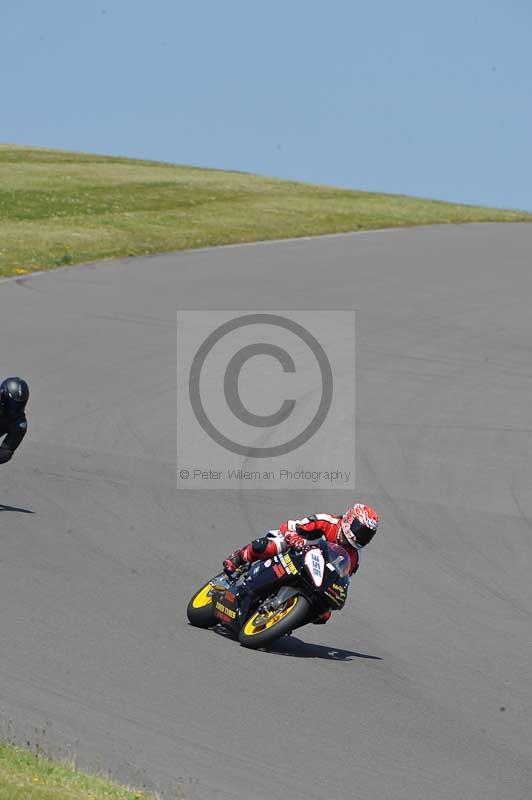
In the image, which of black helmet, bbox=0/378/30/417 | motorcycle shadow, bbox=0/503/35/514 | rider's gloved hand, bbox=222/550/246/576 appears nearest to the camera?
rider's gloved hand, bbox=222/550/246/576

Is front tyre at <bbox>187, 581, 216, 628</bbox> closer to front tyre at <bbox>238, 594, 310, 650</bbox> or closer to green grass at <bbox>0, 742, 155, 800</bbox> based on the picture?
front tyre at <bbox>238, 594, 310, 650</bbox>

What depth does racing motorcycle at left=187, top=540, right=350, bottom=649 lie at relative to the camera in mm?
10211

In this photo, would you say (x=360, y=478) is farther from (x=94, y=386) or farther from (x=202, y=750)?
(x=202, y=750)

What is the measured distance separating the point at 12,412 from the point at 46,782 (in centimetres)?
749

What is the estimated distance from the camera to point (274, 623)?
403 inches

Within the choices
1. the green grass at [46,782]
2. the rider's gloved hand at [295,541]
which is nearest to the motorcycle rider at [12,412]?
the rider's gloved hand at [295,541]

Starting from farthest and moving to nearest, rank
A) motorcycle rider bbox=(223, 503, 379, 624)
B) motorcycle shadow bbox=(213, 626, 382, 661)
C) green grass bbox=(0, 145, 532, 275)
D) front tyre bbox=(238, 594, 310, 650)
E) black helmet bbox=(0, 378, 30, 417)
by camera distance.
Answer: green grass bbox=(0, 145, 532, 275), black helmet bbox=(0, 378, 30, 417), motorcycle rider bbox=(223, 503, 379, 624), motorcycle shadow bbox=(213, 626, 382, 661), front tyre bbox=(238, 594, 310, 650)

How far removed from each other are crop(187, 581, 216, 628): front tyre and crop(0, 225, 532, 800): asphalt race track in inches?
4.1

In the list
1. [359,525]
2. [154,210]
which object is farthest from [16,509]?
[154,210]

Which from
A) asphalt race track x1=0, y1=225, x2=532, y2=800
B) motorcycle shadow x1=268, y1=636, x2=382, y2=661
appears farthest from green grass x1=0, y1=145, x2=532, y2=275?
motorcycle shadow x1=268, y1=636, x2=382, y2=661

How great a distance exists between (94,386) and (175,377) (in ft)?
5.25

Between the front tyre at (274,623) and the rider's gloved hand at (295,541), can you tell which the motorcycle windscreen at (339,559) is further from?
the front tyre at (274,623)

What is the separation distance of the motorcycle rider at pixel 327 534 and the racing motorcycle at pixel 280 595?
8 centimetres

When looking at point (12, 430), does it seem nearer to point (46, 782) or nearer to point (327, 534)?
point (327, 534)
